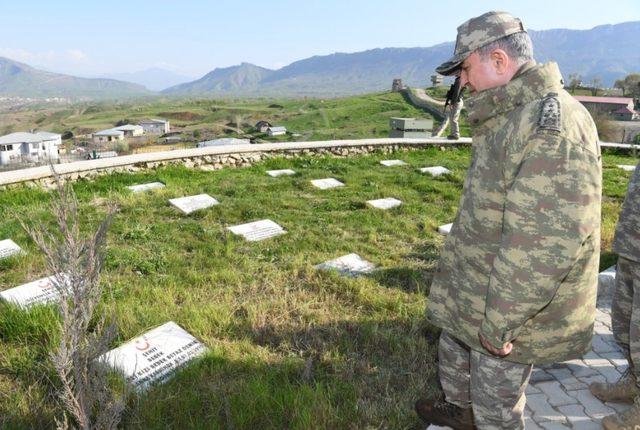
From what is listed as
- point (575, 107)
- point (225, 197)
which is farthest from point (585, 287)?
point (225, 197)

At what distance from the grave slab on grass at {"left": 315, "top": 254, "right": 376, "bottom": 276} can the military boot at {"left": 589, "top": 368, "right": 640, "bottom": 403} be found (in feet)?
8.09

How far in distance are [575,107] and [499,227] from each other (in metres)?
0.61

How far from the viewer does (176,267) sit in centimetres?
514

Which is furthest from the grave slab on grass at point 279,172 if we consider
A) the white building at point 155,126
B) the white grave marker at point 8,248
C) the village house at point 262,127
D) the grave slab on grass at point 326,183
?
A: the white building at point 155,126

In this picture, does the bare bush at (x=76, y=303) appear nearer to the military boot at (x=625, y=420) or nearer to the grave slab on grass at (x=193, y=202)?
the military boot at (x=625, y=420)

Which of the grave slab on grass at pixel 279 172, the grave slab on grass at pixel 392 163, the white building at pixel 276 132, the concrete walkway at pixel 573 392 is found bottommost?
the white building at pixel 276 132

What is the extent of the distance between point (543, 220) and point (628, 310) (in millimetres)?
1807

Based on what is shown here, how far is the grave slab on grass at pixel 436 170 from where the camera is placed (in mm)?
10664

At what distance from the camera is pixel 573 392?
10.9 feet

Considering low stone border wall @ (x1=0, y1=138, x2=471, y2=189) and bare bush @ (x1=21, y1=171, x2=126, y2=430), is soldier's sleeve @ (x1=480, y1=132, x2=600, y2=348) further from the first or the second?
low stone border wall @ (x1=0, y1=138, x2=471, y2=189)

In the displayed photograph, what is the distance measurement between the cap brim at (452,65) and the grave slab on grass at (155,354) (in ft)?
8.35

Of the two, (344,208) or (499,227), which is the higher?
(499,227)

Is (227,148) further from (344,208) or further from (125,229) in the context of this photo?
(125,229)

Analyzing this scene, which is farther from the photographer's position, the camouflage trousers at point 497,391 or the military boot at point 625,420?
the military boot at point 625,420
